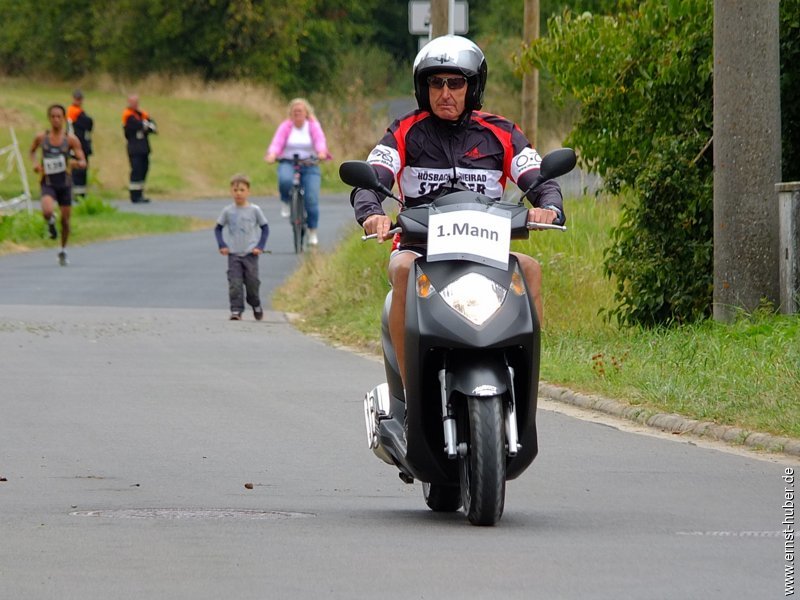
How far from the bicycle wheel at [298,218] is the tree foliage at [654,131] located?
8.51 m

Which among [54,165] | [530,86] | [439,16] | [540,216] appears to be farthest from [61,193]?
[540,216]

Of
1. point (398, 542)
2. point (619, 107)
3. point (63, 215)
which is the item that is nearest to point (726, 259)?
point (619, 107)

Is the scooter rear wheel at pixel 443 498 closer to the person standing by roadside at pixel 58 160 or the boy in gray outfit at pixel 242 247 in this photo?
the boy in gray outfit at pixel 242 247

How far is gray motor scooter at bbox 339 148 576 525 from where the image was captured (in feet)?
23.8

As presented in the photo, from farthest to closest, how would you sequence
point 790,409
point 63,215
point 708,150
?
point 63,215 < point 708,150 < point 790,409


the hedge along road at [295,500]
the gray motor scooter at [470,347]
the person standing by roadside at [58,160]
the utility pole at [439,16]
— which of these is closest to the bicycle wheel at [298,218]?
the person standing by roadside at [58,160]

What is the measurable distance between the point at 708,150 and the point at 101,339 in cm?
532

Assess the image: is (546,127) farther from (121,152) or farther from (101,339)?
(101,339)

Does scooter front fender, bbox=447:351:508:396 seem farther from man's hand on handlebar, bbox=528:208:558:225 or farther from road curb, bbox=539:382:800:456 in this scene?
road curb, bbox=539:382:800:456

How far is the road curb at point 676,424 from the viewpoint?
32.6 ft

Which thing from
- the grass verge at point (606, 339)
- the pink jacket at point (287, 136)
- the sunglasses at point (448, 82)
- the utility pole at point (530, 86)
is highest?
the utility pole at point (530, 86)

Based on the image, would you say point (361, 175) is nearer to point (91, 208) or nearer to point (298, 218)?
point (298, 218)

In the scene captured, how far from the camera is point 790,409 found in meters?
10.5

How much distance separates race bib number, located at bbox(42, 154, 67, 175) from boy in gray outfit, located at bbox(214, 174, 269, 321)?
278 inches
